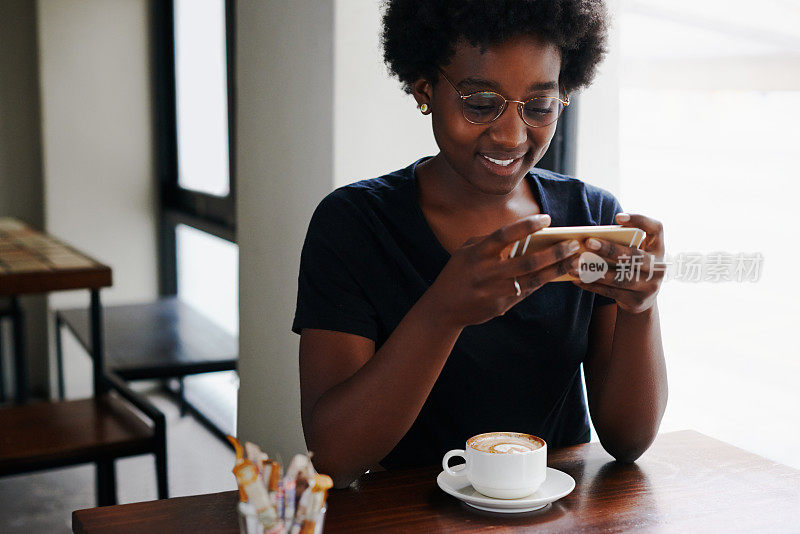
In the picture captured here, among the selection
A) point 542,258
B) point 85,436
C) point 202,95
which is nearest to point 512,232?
point 542,258

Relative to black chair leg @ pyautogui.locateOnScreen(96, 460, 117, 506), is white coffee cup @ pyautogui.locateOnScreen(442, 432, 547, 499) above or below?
above

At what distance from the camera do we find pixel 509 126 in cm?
113

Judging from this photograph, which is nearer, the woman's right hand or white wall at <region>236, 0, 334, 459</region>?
the woman's right hand

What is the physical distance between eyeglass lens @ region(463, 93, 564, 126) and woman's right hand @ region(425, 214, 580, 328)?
0.79 ft

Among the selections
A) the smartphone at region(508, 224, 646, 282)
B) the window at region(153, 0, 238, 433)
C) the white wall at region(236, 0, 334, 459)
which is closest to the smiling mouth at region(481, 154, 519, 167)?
the smartphone at region(508, 224, 646, 282)

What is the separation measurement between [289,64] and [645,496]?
1292 millimetres

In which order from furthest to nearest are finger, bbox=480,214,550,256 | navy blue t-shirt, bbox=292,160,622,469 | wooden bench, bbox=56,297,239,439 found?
wooden bench, bbox=56,297,239,439
navy blue t-shirt, bbox=292,160,622,469
finger, bbox=480,214,550,256

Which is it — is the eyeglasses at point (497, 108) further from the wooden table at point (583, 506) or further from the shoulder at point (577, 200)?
the wooden table at point (583, 506)

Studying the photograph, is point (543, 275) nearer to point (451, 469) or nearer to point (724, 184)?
point (451, 469)

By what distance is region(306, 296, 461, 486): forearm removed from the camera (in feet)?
3.34

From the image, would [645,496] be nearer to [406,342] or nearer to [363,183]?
[406,342]

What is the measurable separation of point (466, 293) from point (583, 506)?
0.29 metres

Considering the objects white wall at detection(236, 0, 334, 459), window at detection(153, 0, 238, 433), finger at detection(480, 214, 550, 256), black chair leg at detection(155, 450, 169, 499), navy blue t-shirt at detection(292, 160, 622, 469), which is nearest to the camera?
finger at detection(480, 214, 550, 256)

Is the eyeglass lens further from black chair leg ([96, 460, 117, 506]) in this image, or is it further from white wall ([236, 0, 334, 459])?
black chair leg ([96, 460, 117, 506])
